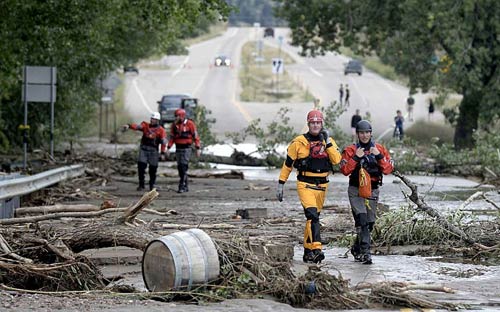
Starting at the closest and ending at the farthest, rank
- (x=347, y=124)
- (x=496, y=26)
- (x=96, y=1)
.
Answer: (x=96, y=1) < (x=496, y=26) < (x=347, y=124)

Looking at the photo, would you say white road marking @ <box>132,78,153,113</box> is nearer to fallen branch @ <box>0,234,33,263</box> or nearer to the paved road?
the paved road

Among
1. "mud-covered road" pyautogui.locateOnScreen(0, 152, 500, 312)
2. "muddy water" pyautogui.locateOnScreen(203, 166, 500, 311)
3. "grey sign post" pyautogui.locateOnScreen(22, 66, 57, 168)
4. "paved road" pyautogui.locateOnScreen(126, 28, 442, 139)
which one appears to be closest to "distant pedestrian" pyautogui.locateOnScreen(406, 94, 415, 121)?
"paved road" pyautogui.locateOnScreen(126, 28, 442, 139)

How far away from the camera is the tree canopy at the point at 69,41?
2797 centimetres

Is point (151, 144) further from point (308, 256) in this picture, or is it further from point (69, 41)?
point (308, 256)

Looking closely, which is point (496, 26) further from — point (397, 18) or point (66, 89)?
point (66, 89)

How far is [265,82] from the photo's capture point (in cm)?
9938

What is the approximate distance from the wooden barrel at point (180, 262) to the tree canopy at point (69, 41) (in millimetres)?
16066

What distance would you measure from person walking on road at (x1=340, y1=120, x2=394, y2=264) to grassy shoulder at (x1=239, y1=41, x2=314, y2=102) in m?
65.5

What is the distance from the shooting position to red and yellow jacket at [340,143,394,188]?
567 inches

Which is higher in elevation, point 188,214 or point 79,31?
point 79,31

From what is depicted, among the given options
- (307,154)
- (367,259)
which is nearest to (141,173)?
(307,154)

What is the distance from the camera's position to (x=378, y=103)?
80250 mm

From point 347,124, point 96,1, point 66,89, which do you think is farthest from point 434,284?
point 347,124

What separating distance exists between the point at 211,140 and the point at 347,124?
30.6m
